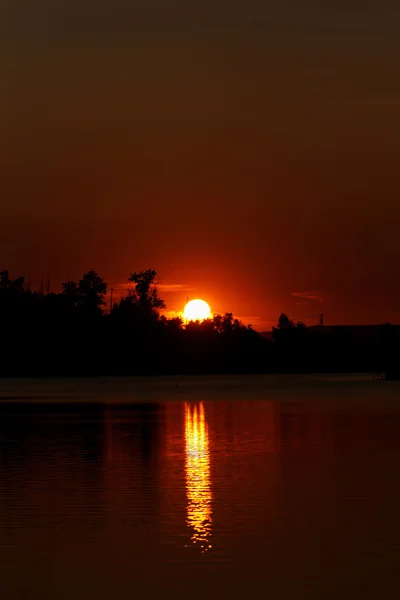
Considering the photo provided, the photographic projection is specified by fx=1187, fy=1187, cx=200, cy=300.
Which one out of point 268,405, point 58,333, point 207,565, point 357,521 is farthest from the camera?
point 58,333

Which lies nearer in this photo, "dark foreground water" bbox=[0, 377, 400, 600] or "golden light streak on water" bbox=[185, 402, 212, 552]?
"dark foreground water" bbox=[0, 377, 400, 600]

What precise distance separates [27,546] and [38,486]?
307 inches

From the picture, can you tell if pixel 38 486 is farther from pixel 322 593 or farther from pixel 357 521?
pixel 322 593

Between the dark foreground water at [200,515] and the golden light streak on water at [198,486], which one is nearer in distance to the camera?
the dark foreground water at [200,515]

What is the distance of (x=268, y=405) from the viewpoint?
Answer: 249ft

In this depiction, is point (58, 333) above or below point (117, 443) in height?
above

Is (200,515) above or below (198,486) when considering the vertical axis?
below

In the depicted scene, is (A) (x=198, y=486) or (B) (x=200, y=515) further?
(A) (x=198, y=486)

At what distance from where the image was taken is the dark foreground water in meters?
18.0

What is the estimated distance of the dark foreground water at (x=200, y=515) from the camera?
18.0 metres

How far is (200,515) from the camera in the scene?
24.0m

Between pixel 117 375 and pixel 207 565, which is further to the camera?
pixel 117 375

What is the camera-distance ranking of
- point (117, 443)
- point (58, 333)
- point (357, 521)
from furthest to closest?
point (58, 333) < point (117, 443) < point (357, 521)

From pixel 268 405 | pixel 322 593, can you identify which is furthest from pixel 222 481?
pixel 268 405
